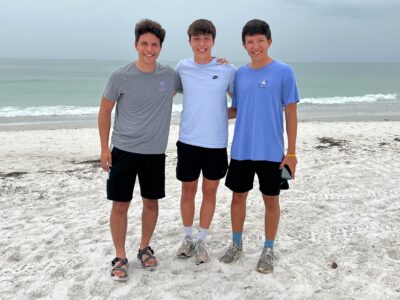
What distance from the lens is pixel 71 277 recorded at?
3.38m

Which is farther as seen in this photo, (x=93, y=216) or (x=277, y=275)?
(x=93, y=216)

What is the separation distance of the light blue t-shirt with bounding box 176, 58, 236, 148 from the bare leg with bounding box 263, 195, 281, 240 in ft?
2.15

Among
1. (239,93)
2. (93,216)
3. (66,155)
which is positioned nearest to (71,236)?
(93,216)

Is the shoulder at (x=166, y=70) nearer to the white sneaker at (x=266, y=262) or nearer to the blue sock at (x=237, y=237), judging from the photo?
the blue sock at (x=237, y=237)

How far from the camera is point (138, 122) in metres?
3.13

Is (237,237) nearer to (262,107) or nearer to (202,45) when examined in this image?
(262,107)

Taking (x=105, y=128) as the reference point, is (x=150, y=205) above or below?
below

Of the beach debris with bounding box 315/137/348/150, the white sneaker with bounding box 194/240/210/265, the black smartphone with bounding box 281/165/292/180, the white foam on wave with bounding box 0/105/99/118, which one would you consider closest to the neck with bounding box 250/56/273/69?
the black smartphone with bounding box 281/165/292/180

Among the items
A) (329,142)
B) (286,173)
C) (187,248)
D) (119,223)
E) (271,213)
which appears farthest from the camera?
(329,142)

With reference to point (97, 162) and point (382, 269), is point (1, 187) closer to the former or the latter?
point (97, 162)

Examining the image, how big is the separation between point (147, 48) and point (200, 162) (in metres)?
1.07

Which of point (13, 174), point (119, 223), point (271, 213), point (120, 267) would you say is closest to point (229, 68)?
point (271, 213)

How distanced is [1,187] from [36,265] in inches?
122

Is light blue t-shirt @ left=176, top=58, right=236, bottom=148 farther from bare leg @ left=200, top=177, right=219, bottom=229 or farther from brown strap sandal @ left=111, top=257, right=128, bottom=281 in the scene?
brown strap sandal @ left=111, top=257, right=128, bottom=281
